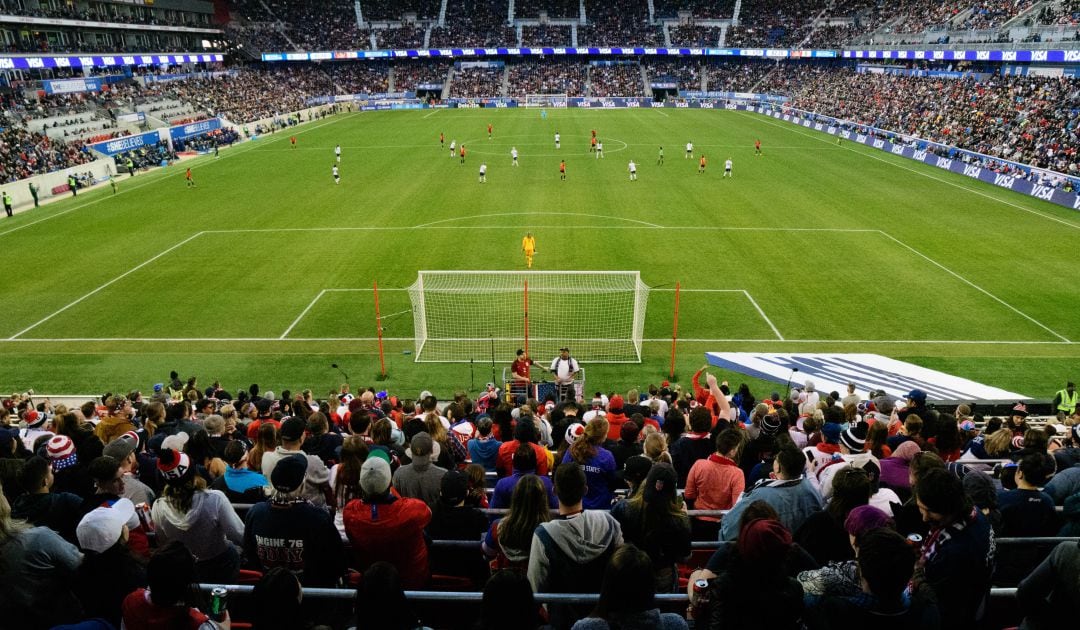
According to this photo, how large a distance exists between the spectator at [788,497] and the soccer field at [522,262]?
11838mm

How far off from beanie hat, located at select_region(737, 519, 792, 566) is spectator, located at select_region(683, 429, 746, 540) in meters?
2.41

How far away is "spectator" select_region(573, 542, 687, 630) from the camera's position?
3.79 metres

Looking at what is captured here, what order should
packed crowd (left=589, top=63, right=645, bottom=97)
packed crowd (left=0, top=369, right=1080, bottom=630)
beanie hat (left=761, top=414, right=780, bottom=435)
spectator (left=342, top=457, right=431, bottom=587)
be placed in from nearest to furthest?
packed crowd (left=0, top=369, right=1080, bottom=630)
spectator (left=342, top=457, right=431, bottom=587)
beanie hat (left=761, top=414, right=780, bottom=435)
packed crowd (left=589, top=63, right=645, bottom=97)

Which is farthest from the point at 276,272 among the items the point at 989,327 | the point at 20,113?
the point at 20,113

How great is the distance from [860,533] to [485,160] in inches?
1806

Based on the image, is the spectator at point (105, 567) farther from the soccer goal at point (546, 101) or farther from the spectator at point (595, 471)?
Answer: the soccer goal at point (546, 101)

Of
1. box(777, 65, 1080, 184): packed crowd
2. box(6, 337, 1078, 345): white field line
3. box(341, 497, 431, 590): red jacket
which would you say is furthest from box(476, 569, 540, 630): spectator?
box(777, 65, 1080, 184): packed crowd

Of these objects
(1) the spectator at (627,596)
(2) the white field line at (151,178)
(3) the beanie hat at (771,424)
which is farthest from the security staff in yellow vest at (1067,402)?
(2) the white field line at (151,178)

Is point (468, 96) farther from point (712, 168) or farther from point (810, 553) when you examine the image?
point (810, 553)

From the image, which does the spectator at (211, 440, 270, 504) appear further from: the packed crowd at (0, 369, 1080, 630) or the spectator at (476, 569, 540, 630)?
the spectator at (476, 569, 540, 630)

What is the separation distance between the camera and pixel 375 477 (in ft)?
16.9

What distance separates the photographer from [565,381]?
48.9 feet

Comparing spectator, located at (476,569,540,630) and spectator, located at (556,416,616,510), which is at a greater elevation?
spectator, located at (476,569,540,630)

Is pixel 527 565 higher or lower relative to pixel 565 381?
higher
